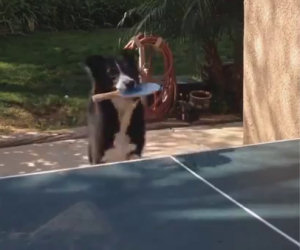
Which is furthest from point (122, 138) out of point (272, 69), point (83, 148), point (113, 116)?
point (83, 148)

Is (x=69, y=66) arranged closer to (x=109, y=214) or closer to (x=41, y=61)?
(x=41, y=61)

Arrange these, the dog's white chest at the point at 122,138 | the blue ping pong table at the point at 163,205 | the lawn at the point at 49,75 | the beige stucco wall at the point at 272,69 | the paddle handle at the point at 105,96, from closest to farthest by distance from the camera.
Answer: the blue ping pong table at the point at 163,205 < the beige stucco wall at the point at 272,69 < the paddle handle at the point at 105,96 < the dog's white chest at the point at 122,138 < the lawn at the point at 49,75

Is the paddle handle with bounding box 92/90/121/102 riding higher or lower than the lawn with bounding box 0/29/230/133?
higher

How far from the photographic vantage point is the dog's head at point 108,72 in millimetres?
3553

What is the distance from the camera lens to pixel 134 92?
3.31 meters

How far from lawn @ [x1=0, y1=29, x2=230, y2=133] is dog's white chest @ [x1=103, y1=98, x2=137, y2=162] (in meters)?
2.90

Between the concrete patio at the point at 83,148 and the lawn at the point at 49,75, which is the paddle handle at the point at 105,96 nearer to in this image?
the concrete patio at the point at 83,148

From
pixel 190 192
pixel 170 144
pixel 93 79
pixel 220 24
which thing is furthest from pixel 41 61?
pixel 190 192

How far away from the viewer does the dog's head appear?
3553 mm

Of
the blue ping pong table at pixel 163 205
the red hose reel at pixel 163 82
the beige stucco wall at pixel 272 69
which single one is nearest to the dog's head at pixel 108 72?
the beige stucco wall at pixel 272 69

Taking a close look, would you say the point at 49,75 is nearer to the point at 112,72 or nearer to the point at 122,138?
the point at 122,138

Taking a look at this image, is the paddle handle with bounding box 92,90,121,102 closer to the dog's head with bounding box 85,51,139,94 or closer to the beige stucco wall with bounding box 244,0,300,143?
the dog's head with bounding box 85,51,139,94

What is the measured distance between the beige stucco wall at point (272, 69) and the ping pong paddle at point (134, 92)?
0.69m

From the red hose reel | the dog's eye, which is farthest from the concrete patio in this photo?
the dog's eye
